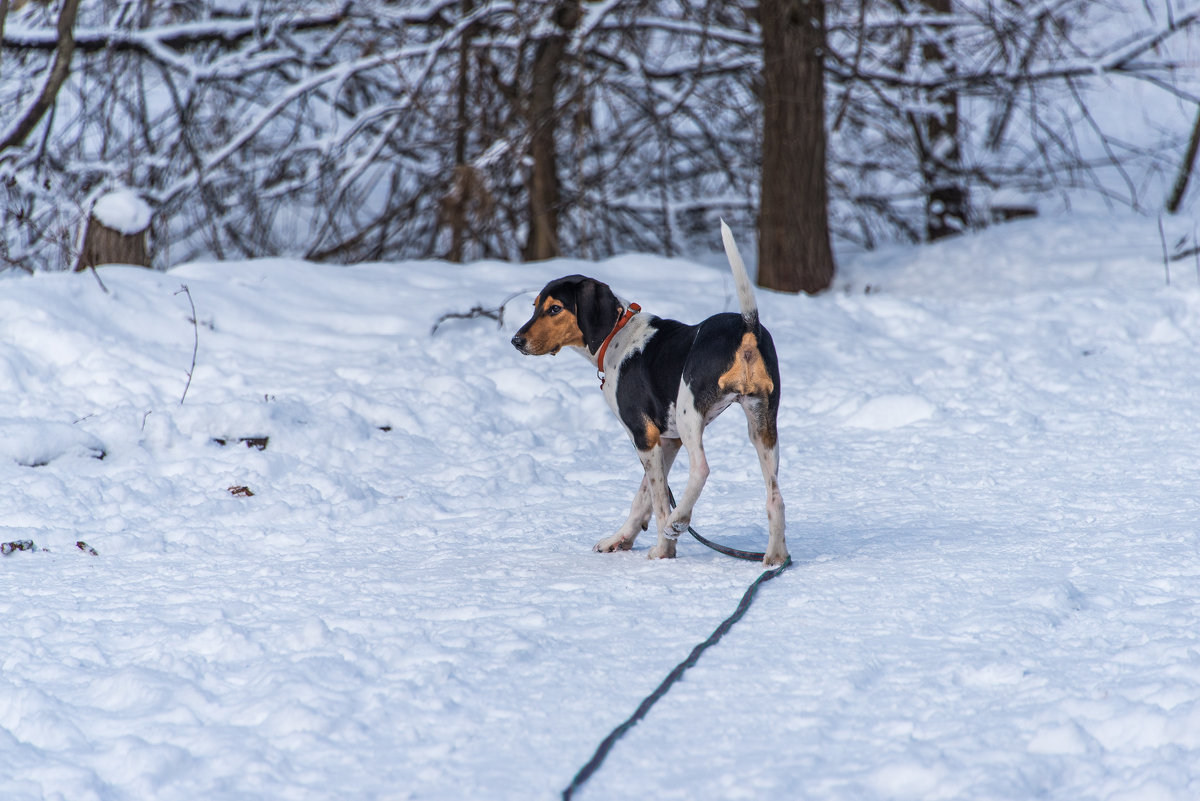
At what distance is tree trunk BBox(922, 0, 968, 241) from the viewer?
11539mm

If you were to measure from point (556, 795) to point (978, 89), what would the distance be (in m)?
10.4

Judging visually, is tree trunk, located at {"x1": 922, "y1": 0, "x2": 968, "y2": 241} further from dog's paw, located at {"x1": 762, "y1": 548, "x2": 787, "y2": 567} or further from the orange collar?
dog's paw, located at {"x1": 762, "y1": 548, "x2": 787, "y2": 567}

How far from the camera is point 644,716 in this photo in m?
2.71

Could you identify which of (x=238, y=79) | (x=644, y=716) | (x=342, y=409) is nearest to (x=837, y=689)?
(x=644, y=716)

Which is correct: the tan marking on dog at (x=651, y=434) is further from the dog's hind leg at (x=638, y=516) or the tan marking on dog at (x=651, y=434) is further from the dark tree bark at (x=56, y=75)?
the dark tree bark at (x=56, y=75)

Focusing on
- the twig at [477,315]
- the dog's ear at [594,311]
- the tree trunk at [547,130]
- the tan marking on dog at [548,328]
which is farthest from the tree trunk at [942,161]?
the tan marking on dog at [548,328]

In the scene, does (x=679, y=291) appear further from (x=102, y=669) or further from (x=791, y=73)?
(x=102, y=669)

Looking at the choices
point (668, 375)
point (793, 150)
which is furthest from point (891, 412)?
point (793, 150)

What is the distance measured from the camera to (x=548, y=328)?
4.17 metres

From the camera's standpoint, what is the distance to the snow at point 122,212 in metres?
8.10

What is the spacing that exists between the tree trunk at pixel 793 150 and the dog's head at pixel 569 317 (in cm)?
569

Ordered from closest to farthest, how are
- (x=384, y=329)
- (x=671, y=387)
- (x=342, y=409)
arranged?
(x=671, y=387) → (x=342, y=409) → (x=384, y=329)

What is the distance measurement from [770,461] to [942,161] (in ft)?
28.8

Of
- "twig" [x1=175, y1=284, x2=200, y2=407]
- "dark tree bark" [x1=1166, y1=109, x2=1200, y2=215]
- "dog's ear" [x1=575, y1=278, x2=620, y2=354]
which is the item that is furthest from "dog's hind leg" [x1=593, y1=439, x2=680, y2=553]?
"dark tree bark" [x1=1166, y1=109, x2=1200, y2=215]
